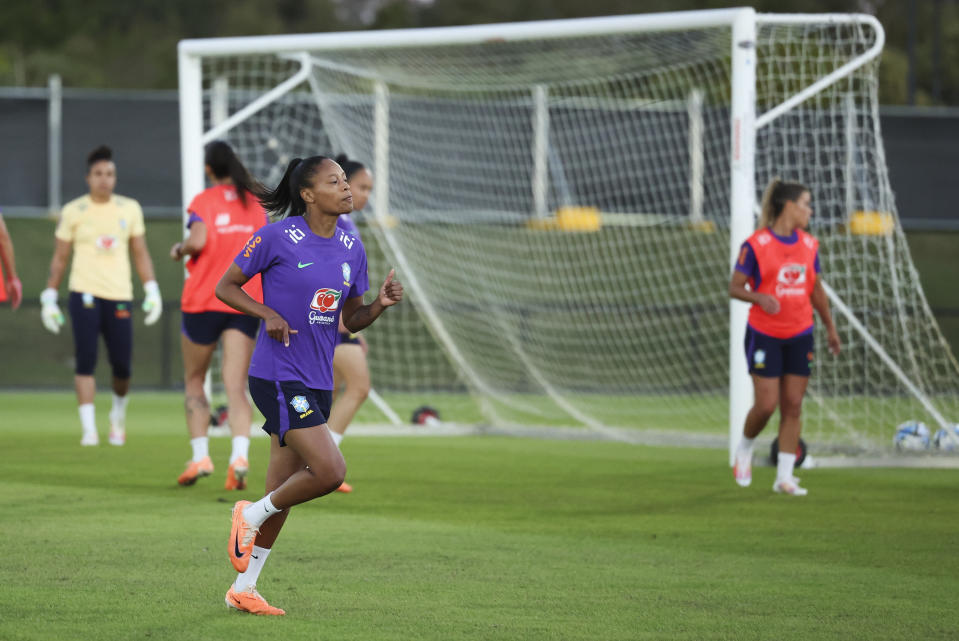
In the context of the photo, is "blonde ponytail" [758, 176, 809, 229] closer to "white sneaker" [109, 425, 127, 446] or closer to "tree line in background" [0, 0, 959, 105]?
"white sneaker" [109, 425, 127, 446]

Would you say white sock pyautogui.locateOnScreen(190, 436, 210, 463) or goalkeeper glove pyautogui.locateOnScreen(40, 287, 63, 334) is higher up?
goalkeeper glove pyautogui.locateOnScreen(40, 287, 63, 334)

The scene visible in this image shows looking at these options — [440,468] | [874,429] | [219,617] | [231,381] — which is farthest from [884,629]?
[874,429]

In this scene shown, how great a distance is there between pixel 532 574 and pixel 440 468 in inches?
174

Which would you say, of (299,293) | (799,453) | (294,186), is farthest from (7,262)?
(799,453)

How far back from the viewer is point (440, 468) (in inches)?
415

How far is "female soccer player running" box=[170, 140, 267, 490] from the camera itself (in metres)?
8.55

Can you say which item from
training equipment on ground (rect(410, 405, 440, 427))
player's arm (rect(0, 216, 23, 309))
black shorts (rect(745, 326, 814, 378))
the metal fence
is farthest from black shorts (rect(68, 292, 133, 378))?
the metal fence

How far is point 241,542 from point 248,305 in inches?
36.6

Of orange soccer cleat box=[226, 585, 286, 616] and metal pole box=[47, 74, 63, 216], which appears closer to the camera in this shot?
orange soccer cleat box=[226, 585, 286, 616]

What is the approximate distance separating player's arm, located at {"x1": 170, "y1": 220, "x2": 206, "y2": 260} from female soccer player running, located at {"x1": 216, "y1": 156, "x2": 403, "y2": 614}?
318cm

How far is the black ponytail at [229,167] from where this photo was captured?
8.53m

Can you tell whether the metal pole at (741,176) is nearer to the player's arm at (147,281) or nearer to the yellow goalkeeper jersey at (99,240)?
the player's arm at (147,281)

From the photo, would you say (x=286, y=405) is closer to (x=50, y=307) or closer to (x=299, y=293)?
(x=299, y=293)

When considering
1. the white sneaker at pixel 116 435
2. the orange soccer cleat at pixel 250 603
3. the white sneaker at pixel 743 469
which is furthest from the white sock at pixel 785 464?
the white sneaker at pixel 116 435
